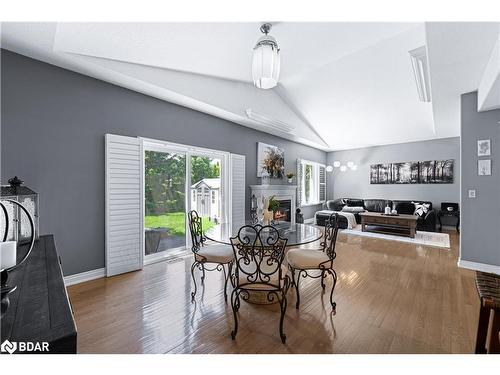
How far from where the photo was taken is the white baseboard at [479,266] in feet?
10.4

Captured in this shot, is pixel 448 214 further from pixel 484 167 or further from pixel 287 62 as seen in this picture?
pixel 287 62

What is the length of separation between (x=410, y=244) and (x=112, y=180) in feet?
17.6

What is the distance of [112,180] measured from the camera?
3.01 metres

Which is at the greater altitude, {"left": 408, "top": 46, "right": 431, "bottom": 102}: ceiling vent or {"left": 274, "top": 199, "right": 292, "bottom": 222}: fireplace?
{"left": 408, "top": 46, "right": 431, "bottom": 102}: ceiling vent

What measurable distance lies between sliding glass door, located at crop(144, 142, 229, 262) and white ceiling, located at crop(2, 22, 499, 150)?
860mm

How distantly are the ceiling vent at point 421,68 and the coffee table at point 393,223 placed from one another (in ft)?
8.43

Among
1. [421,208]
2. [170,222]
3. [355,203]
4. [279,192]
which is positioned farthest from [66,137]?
[421,208]

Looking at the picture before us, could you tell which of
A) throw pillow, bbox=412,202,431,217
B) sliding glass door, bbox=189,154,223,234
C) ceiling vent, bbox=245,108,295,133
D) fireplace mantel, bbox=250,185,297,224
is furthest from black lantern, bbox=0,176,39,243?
throw pillow, bbox=412,202,431,217

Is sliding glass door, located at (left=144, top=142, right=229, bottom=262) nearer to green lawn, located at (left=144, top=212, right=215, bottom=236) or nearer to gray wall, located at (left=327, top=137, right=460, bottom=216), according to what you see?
green lawn, located at (left=144, top=212, right=215, bottom=236)

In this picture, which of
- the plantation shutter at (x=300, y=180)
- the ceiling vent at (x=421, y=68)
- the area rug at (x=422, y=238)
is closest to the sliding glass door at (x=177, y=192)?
the plantation shutter at (x=300, y=180)

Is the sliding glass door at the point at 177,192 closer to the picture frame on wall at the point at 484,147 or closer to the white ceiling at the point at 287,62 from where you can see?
the white ceiling at the point at 287,62

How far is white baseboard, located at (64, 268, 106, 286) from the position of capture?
8.93ft

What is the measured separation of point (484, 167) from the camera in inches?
127
